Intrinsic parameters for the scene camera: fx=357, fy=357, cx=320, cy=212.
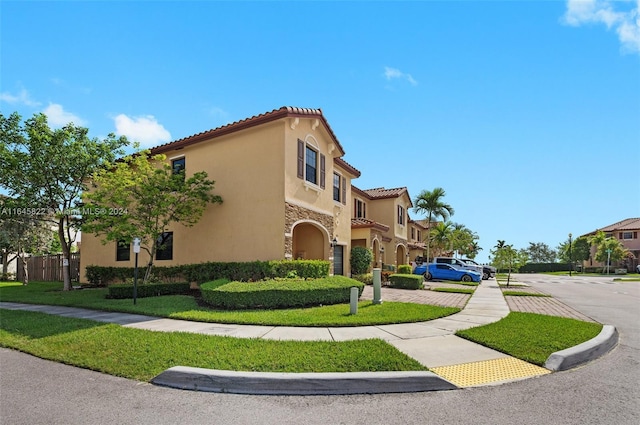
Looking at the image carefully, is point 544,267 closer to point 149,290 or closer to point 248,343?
point 149,290

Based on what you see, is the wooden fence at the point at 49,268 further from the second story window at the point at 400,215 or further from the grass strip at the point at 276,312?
the second story window at the point at 400,215

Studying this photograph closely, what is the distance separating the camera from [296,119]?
14516mm

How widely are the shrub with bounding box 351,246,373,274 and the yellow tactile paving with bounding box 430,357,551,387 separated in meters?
14.8

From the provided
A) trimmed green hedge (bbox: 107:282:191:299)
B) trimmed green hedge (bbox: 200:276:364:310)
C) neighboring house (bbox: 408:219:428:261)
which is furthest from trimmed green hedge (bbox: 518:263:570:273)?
trimmed green hedge (bbox: 107:282:191:299)

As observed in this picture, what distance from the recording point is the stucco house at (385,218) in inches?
970

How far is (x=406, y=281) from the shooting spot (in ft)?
63.8

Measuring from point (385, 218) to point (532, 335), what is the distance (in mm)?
21276

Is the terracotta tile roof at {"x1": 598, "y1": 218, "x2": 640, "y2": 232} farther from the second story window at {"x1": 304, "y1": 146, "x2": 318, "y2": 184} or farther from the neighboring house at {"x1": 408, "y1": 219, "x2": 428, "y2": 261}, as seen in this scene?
the second story window at {"x1": 304, "y1": 146, "x2": 318, "y2": 184}

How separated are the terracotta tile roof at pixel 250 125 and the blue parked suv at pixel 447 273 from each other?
14523 mm

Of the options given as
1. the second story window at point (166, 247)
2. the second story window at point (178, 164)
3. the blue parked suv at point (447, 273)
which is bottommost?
the blue parked suv at point (447, 273)

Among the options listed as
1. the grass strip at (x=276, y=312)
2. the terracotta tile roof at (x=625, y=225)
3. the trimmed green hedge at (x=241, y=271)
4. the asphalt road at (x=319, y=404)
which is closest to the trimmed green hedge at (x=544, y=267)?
the terracotta tile roof at (x=625, y=225)

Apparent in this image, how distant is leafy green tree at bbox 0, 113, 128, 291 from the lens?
1566 cm

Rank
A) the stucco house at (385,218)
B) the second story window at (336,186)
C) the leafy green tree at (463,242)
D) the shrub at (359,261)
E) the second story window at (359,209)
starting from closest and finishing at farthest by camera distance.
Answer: the second story window at (336,186)
the shrub at (359,261)
the stucco house at (385,218)
the second story window at (359,209)
the leafy green tree at (463,242)

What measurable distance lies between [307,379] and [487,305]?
10029 mm
